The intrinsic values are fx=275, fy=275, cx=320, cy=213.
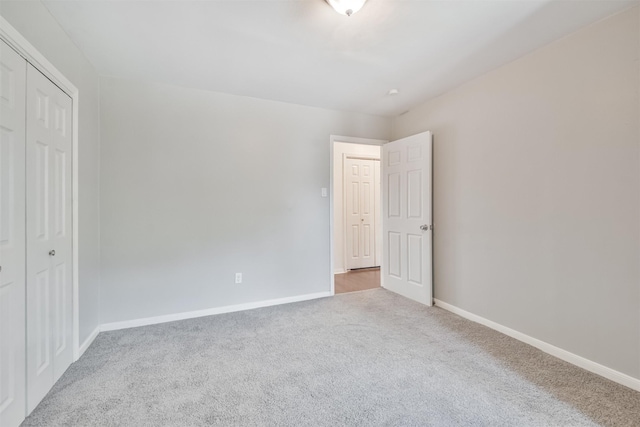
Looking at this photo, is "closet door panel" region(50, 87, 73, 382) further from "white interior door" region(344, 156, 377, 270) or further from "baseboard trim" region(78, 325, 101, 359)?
"white interior door" region(344, 156, 377, 270)

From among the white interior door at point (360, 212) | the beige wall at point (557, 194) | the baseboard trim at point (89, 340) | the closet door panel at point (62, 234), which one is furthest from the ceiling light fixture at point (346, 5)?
the white interior door at point (360, 212)

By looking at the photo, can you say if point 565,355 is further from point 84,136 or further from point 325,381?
point 84,136

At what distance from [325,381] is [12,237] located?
1.93m

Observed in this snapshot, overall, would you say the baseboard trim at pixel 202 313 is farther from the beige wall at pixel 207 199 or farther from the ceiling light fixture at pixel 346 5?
the ceiling light fixture at pixel 346 5

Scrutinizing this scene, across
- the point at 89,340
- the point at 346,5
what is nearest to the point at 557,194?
the point at 346,5

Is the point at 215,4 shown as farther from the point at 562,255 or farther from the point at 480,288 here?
the point at 480,288

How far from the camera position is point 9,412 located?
1.35 m

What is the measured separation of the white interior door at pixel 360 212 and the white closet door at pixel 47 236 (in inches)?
150

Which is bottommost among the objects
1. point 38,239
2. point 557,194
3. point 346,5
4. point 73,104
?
point 38,239

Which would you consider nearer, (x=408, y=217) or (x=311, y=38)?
(x=311, y=38)

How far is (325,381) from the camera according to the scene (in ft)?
5.99

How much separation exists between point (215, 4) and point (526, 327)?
3361mm

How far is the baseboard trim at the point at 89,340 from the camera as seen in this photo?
2.15 m

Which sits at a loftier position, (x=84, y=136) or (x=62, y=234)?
(x=84, y=136)
